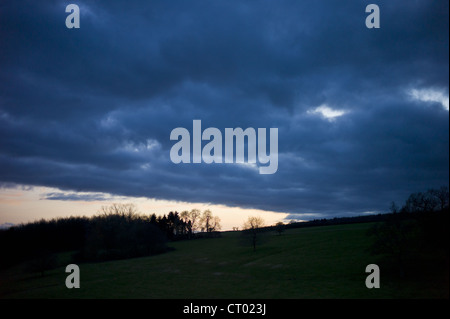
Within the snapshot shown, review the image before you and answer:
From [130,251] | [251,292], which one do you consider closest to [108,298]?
[251,292]

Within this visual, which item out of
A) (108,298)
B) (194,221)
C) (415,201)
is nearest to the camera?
(108,298)

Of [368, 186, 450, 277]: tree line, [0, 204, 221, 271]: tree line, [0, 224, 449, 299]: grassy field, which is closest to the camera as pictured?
[0, 224, 449, 299]: grassy field

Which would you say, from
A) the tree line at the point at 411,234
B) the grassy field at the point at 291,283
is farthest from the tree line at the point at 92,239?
the tree line at the point at 411,234

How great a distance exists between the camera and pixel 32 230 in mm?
114125

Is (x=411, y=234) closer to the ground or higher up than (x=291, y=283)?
higher up

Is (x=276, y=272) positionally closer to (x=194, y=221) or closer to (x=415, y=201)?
(x=415, y=201)

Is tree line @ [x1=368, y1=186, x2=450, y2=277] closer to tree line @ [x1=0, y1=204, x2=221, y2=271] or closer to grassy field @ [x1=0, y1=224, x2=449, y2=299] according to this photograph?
grassy field @ [x1=0, y1=224, x2=449, y2=299]

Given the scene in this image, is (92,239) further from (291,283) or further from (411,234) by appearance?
(411,234)

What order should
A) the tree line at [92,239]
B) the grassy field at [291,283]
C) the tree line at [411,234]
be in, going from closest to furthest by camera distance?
the grassy field at [291,283], the tree line at [411,234], the tree line at [92,239]

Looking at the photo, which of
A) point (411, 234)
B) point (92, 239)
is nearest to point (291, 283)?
point (411, 234)

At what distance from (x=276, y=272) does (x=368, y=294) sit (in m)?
22.8

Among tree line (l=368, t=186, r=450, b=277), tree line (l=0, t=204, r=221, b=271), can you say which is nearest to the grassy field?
tree line (l=368, t=186, r=450, b=277)

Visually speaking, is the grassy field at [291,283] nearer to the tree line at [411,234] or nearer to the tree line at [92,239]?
the tree line at [411,234]

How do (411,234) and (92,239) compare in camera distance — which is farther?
(92,239)
